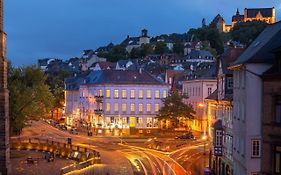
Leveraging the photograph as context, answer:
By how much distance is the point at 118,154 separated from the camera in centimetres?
7069

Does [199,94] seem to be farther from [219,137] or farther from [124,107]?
[219,137]

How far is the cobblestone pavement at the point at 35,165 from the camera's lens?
5616 centimetres

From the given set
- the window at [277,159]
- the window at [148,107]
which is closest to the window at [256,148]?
the window at [277,159]

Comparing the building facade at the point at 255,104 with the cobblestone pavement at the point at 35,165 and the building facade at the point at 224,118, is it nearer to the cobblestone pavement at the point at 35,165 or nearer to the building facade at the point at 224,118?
the building facade at the point at 224,118

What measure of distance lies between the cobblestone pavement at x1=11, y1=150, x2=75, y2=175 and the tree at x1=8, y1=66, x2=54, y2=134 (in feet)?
12.7

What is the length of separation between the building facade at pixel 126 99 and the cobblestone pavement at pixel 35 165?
31023 mm

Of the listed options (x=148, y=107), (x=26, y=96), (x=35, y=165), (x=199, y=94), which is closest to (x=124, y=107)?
(x=148, y=107)

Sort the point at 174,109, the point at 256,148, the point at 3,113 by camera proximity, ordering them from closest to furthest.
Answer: the point at 256,148 → the point at 3,113 → the point at 174,109

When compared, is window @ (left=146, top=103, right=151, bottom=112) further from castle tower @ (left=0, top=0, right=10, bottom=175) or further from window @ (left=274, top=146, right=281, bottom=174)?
window @ (left=274, top=146, right=281, bottom=174)

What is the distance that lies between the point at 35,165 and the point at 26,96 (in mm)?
12300

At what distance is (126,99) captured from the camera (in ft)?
347

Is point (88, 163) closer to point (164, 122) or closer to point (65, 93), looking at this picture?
point (164, 122)

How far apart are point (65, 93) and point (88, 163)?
81801 millimetres

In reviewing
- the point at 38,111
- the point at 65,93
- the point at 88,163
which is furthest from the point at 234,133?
the point at 65,93
